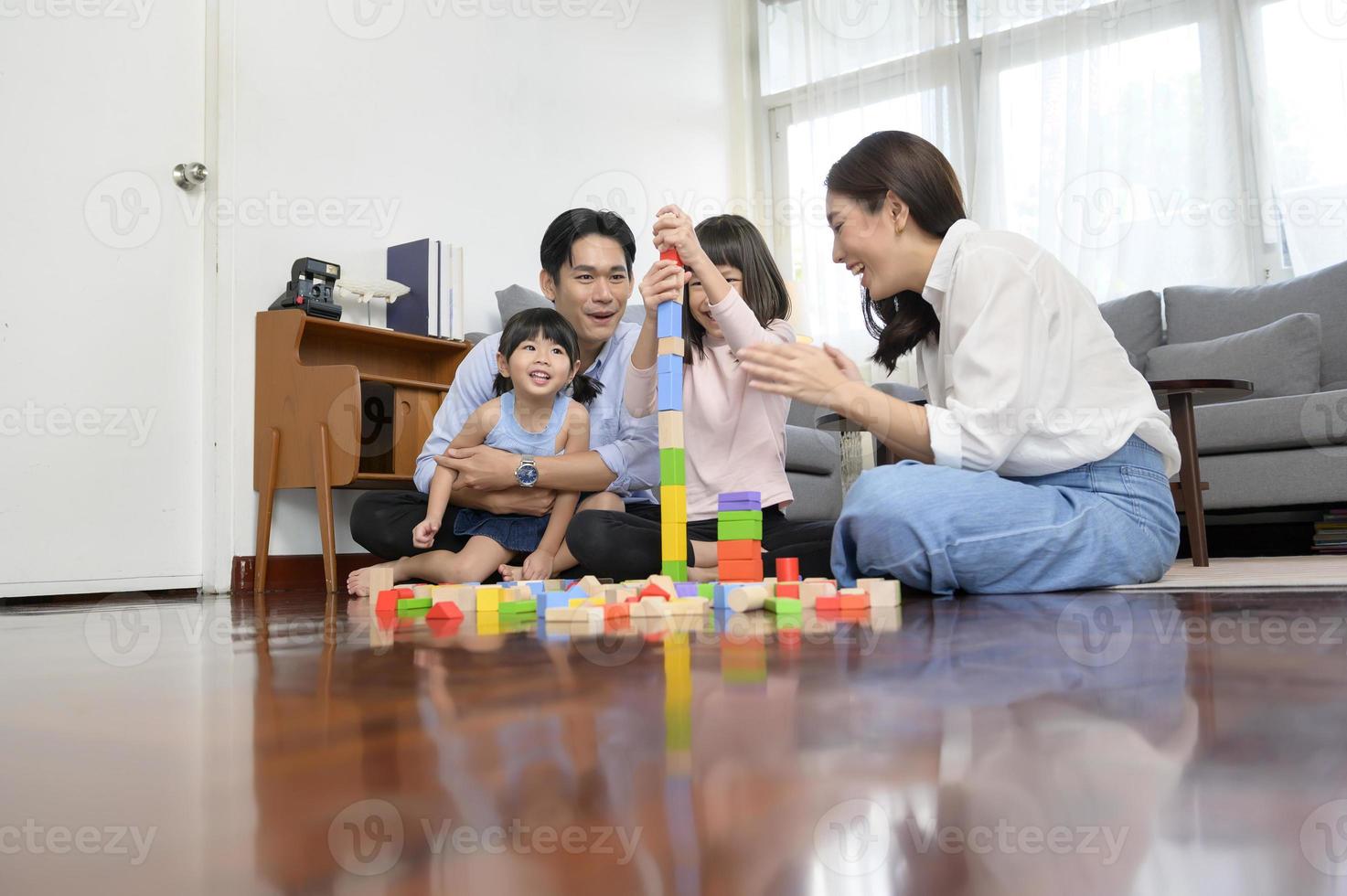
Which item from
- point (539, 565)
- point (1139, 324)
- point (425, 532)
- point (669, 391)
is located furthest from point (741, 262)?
point (1139, 324)

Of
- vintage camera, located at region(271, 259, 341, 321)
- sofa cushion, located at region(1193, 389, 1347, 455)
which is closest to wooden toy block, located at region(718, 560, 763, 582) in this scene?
vintage camera, located at region(271, 259, 341, 321)

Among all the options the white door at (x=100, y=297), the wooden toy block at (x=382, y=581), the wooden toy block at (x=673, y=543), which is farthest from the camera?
the white door at (x=100, y=297)

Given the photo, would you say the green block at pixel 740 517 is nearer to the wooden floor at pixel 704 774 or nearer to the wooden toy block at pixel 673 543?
the wooden toy block at pixel 673 543

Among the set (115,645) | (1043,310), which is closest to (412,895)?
(115,645)

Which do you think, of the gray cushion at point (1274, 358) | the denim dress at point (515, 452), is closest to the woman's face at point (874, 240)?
the denim dress at point (515, 452)

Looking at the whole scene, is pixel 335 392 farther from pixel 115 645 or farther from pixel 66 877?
pixel 66 877

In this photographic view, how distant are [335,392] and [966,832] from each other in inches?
106

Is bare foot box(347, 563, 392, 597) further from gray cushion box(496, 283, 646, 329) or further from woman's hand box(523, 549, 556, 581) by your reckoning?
gray cushion box(496, 283, 646, 329)

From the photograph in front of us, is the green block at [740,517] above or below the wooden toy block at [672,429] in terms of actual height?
below

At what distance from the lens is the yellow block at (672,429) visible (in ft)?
4.78

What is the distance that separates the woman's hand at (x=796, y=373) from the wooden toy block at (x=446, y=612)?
1.59 feet

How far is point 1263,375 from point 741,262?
248 centimetres

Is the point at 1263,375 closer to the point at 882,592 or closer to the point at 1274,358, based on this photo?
the point at 1274,358

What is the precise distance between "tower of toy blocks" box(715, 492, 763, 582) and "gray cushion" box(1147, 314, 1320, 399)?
264cm
